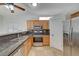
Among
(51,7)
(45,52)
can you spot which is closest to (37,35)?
(45,52)

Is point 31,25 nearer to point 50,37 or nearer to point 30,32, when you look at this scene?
point 30,32

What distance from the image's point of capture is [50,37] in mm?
7867

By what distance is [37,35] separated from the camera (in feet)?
26.7

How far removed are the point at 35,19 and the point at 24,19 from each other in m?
0.69

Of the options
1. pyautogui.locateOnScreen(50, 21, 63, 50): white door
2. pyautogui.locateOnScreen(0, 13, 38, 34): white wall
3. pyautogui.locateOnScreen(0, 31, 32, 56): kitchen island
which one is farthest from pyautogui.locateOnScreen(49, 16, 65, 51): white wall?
pyautogui.locateOnScreen(0, 31, 32, 56): kitchen island

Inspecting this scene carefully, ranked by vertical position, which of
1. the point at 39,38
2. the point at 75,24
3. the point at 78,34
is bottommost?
the point at 39,38

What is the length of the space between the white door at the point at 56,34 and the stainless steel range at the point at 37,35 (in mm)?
741

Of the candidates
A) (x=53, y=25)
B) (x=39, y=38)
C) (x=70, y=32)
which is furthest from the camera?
(x=39, y=38)

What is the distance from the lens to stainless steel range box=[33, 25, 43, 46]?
7.98 metres

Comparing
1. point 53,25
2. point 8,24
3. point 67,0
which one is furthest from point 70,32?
point 8,24

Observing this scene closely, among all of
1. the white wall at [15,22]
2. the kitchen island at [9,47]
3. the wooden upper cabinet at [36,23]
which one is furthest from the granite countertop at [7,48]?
the white wall at [15,22]

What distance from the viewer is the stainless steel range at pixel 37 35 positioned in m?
7.98

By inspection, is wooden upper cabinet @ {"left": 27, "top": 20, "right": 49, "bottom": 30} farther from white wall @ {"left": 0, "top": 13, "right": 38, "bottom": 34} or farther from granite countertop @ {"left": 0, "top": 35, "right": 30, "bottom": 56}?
granite countertop @ {"left": 0, "top": 35, "right": 30, "bottom": 56}

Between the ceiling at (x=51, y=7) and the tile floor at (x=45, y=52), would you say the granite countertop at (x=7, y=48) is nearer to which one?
the ceiling at (x=51, y=7)
